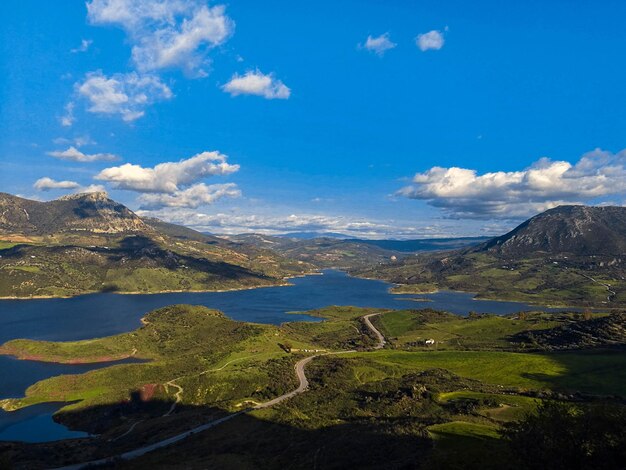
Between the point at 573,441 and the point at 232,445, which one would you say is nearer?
the point at 573,441

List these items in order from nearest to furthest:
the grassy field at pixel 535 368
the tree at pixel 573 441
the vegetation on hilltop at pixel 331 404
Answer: the tree at pixel 573 441, the vegetation on hilltop at pixel 331 404, the grassy field at pixel 535 368

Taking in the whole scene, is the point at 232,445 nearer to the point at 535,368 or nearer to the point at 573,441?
the point at 573,441

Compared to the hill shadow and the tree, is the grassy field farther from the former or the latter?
the tree

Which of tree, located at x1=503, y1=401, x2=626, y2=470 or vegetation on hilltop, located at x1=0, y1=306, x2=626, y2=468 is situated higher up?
tree, located at x1=503, y1=401, x2=626, y2=470

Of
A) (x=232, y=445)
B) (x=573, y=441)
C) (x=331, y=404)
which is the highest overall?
(x=573, y=441)

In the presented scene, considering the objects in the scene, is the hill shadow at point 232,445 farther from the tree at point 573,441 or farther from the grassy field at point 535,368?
the grassy field at point 535,368

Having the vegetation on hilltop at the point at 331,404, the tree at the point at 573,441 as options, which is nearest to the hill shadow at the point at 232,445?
the vegetation on hilltop at the point at 331,404

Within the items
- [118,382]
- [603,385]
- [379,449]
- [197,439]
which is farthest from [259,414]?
[603,385]

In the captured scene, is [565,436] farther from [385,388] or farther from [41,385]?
[41,385]

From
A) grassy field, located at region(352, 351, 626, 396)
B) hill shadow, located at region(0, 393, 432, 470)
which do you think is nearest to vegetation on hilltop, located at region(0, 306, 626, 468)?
hill shadow, located at region(0, 393, 432, 470)

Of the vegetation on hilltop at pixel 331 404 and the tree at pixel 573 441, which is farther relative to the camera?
the vegetation on hilltop at pixel 331 404

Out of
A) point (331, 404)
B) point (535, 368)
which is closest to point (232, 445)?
point (331, 404)
